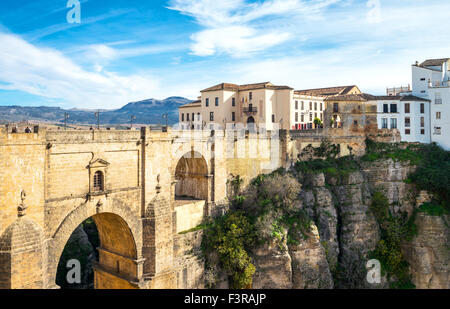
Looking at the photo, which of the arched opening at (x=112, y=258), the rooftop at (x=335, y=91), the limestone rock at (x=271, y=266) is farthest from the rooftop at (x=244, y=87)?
the arched opening at (x=112, y=258)

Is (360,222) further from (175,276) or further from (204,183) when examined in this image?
(175,276)

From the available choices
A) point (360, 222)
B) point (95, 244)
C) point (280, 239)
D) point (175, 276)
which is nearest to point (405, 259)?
point (360, 222)

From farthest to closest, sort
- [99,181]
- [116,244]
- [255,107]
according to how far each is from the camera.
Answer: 1. [255,107]
2. [116,244]
3. [99,181]

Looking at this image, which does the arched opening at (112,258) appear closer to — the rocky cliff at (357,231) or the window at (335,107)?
the rocky cliff at (357,231)

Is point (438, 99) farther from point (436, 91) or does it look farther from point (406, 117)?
point (406, 117)

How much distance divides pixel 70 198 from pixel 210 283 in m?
10.2

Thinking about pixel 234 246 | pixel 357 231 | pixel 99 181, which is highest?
pixel 99 181

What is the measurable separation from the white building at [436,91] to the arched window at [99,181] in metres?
32.8

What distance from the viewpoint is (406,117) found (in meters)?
35.1

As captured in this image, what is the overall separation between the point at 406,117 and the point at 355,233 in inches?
552

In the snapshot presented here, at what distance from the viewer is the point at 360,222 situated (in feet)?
95.6

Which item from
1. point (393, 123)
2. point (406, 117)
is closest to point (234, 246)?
point (393, 123)

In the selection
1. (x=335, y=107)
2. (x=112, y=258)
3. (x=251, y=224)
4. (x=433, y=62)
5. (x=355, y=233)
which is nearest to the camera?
(x=112, y=258)

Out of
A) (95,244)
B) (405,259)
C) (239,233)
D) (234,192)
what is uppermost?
(234,192)
